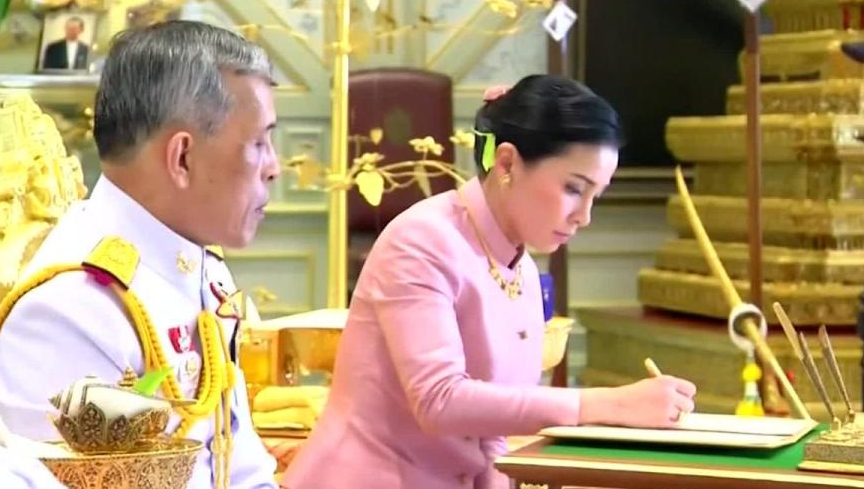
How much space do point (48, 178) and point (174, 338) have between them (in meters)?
0.88

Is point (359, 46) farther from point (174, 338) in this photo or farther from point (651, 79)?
point (651, 79)

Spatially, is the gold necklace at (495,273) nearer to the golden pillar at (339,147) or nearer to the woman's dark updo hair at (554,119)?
the woman's dark updo hair at (554,119)

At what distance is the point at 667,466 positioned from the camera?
1.56 m

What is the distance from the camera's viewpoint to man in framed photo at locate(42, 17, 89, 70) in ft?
13.8

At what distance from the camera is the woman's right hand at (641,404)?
1.73 m

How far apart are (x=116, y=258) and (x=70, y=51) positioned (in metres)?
2.96

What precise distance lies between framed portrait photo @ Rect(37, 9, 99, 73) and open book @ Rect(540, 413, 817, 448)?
278 cm

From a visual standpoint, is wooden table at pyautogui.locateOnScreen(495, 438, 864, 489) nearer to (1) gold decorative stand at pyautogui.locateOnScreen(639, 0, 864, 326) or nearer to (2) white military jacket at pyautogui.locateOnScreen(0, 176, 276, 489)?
(2) white military jacket at pyautogui.locateOnScreen(0, 176, 276, 489)

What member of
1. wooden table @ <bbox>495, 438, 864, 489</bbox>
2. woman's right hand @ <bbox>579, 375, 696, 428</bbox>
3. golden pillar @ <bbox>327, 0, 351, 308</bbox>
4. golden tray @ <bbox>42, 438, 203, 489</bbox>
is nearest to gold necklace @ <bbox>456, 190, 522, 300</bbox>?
woman's right hand @ <bbox>579, 375, 696, 428</bbox>

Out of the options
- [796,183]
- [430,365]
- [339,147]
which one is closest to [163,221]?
[430,365]

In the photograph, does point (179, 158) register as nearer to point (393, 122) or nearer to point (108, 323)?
point (108, 323)

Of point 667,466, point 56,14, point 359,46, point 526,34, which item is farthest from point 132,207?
point 526,34

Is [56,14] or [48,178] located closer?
[48,178]

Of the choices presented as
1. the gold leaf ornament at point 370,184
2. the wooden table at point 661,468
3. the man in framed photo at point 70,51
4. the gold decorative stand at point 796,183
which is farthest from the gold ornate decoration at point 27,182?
the gold decorative stand at point 796,183
